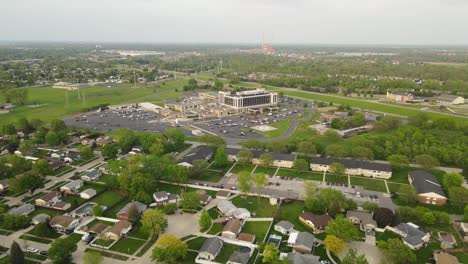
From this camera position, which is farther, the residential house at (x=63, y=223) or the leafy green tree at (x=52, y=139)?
the leafy green tree at (x=52, y=139)

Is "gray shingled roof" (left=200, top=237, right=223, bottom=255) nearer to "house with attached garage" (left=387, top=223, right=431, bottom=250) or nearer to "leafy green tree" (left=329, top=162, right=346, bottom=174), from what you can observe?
"house with attached garage" (left=387, top=223, right=431, bottom=250)

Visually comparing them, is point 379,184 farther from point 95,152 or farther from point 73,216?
point 95,152

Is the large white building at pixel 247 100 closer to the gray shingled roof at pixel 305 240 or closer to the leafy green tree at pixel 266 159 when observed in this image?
the leafy green tree at pixel 266 159

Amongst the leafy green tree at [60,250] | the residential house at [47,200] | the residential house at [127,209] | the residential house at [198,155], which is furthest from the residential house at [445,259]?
the residential house at [47,200]

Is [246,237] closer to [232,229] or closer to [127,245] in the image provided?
[232,229]

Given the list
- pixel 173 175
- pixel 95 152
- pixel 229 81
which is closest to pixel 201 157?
pixel 173 175

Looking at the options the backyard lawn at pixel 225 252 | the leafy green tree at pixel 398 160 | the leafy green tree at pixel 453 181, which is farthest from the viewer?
the leafy green tree at pixel 398 160

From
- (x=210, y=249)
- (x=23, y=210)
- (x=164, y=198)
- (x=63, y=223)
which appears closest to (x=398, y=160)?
(x=210, y=249)
